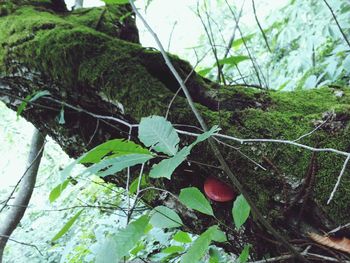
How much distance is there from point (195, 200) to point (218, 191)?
7.2 inches

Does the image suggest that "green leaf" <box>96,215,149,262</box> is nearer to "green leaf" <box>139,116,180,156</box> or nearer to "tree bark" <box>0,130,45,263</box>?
"green leaf" <box>139,116,180,156</box>

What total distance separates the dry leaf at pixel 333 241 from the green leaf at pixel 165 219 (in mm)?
329

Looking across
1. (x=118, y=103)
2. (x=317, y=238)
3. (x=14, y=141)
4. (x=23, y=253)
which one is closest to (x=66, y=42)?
(x=118, y=103)

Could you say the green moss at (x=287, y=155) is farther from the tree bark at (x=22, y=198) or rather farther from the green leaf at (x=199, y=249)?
the tree bark at (x=22, y=198)

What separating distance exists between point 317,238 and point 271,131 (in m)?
0.30

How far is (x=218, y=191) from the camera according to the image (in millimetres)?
985

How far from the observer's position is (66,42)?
125 cm

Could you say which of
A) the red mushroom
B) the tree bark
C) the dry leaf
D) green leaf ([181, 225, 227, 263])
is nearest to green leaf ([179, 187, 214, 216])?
green leaf ([181, 225, 227, 263])

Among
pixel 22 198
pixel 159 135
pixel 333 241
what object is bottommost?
pixel 22 198

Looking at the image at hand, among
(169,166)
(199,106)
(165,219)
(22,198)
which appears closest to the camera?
(169,166)

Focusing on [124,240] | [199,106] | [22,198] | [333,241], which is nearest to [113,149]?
[124,240]

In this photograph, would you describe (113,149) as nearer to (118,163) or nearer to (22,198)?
(118,163)

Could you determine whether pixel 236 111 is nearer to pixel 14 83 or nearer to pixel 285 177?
pixel 285 177

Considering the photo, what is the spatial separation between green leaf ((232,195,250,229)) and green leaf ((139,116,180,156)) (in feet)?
0.71
